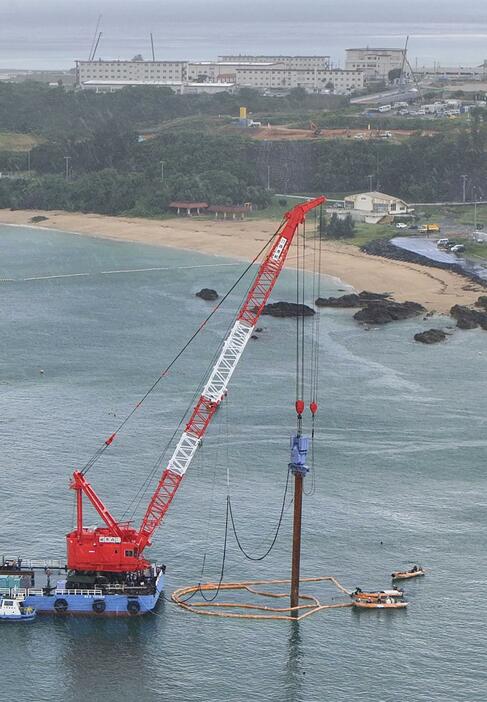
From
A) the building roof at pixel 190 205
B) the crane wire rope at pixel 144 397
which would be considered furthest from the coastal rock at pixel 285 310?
the building roof at pixel 190 205

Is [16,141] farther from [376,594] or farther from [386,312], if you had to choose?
[376,594]

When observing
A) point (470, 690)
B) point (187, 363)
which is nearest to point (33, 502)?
point (470, 690)

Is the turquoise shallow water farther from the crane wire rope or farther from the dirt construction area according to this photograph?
the dirt construction area

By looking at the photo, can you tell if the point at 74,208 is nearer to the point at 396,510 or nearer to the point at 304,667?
the point at 396,510

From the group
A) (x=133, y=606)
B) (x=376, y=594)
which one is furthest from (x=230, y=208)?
(x=133, y=606)

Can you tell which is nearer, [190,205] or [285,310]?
[285,310]

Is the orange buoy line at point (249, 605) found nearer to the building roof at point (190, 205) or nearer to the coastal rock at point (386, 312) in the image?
the coastal rock at point (386, 312)

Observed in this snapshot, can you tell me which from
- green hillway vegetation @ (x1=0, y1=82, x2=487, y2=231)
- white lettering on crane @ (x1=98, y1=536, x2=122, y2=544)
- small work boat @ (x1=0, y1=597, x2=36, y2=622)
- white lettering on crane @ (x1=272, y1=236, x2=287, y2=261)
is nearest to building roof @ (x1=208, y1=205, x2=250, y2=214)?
green hillway vegetation @ (x1=0, y1=82, x2=487, y2=231)
